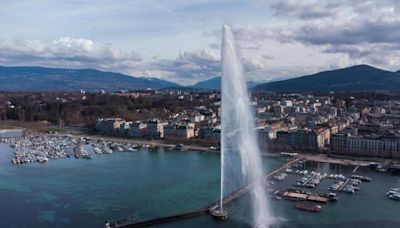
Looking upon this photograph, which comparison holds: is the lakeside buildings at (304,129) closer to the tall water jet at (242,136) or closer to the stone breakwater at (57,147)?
the stone breakwater at (57,147)

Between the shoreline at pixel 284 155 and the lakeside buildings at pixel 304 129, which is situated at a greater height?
the lakeside buildings at pixel 304 129

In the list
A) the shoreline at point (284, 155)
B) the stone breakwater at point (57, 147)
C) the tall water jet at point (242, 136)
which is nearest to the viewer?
the tall water jet at point (242, 136)

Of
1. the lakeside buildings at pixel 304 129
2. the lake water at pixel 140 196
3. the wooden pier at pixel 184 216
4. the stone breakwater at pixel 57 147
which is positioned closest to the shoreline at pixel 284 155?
the lakeside buildings at pixel 304 129

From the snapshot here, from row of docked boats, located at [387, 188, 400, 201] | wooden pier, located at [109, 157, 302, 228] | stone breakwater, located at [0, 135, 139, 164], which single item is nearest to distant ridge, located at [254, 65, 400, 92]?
stone breakwater, located at [0, 135, 139, 164]

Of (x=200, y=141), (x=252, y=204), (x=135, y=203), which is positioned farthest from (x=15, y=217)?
(x=200, y=141)

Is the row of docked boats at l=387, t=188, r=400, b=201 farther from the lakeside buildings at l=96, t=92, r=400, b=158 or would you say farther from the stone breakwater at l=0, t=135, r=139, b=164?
the stone breakwater at l=0, t=135, r=139, b=164

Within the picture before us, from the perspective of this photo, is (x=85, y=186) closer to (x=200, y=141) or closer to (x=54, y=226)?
(x=54, y=226)
